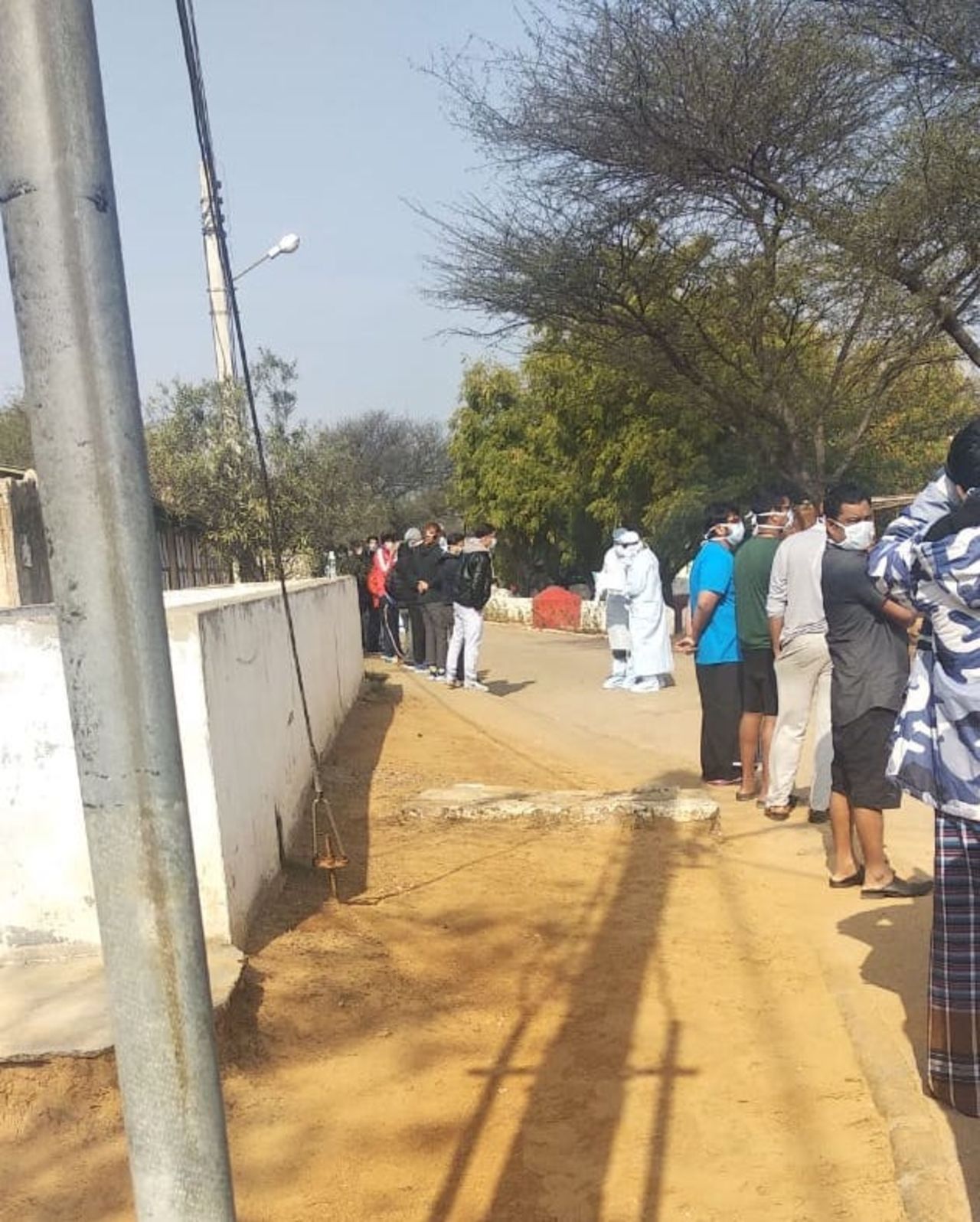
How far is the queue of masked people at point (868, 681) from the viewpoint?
11.3ft

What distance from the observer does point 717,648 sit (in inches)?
301

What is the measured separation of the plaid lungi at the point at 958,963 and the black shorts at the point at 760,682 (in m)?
3.63

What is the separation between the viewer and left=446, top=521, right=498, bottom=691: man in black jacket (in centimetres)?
1303

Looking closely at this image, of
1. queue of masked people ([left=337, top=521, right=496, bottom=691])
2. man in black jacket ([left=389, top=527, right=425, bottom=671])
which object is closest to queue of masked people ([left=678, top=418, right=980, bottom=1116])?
queue of masked people ([left=337, top=521, right=496, bottom=691])

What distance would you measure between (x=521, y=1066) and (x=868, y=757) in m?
2.10

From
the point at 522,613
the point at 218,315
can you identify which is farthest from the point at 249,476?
the point at 522,613

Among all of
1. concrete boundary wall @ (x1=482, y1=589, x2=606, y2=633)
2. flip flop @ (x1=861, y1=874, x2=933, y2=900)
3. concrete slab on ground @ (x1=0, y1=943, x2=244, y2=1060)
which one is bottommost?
flip flop @ (x1=861, y1=874, x2=933, y2=900)

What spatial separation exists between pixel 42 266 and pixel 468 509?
33.5 m

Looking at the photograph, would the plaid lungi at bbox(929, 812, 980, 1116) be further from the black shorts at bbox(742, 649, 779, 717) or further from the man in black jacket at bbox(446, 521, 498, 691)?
the man in black jacket at bbox(446, 521, 498, 691)

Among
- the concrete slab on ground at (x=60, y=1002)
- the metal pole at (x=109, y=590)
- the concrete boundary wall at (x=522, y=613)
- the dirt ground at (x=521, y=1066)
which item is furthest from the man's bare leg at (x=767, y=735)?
the concrete boundary wall at (x=522, y=613)

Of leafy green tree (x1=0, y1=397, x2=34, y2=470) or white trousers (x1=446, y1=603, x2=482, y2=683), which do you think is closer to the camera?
white trousers (x1=446, y1=603, x2=482, y2=683)

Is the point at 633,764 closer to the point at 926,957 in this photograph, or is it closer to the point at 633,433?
the point at 926,957

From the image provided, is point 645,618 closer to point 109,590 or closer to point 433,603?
point 433,603

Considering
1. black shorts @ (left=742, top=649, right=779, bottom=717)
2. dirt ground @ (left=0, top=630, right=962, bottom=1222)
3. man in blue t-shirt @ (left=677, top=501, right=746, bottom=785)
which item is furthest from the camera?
man in blue t-shirt @ (left=677, top=501, right=746, bottom=785)
